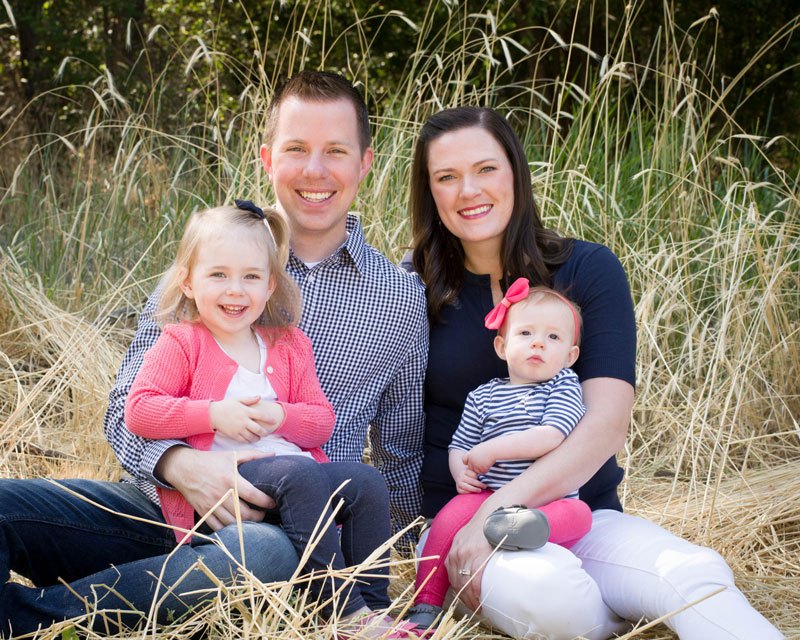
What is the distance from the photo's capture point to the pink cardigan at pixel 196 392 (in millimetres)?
2188

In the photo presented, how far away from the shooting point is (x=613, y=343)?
2527 mm

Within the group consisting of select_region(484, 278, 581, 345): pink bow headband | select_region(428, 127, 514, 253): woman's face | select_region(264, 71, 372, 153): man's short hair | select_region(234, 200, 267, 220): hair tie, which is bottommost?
select_region(484, 278, 581, 345): pink bow headband

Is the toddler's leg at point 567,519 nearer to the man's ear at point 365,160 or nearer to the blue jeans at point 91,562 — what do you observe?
the blue jeans at point 91,562

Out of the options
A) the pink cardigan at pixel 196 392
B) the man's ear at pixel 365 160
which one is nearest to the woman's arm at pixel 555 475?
the pink cardigan at pixel 196 392

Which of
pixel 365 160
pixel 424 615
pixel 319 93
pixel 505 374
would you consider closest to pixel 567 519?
pixel 424 615

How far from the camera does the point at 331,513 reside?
2.18m

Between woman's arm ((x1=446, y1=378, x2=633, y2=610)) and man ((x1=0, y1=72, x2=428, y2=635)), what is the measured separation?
421 millimetres

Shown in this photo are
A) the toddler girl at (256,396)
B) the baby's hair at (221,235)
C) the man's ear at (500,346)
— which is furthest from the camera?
the man's ear at (500,346)

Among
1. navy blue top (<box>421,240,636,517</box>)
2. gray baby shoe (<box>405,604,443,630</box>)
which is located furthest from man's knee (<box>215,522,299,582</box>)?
navy blue top (<box>421,240,636,517</box>)

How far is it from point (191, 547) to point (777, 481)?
1.98 m

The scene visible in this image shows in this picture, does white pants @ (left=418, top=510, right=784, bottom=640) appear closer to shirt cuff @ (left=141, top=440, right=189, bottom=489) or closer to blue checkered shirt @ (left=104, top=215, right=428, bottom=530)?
blue checkered shirt @ (left=104, top=215, right=428, bottom=530)

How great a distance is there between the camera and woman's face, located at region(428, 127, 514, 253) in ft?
8.76

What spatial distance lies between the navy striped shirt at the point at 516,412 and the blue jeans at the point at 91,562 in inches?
23.8

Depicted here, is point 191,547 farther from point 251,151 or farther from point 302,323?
point 251,151
